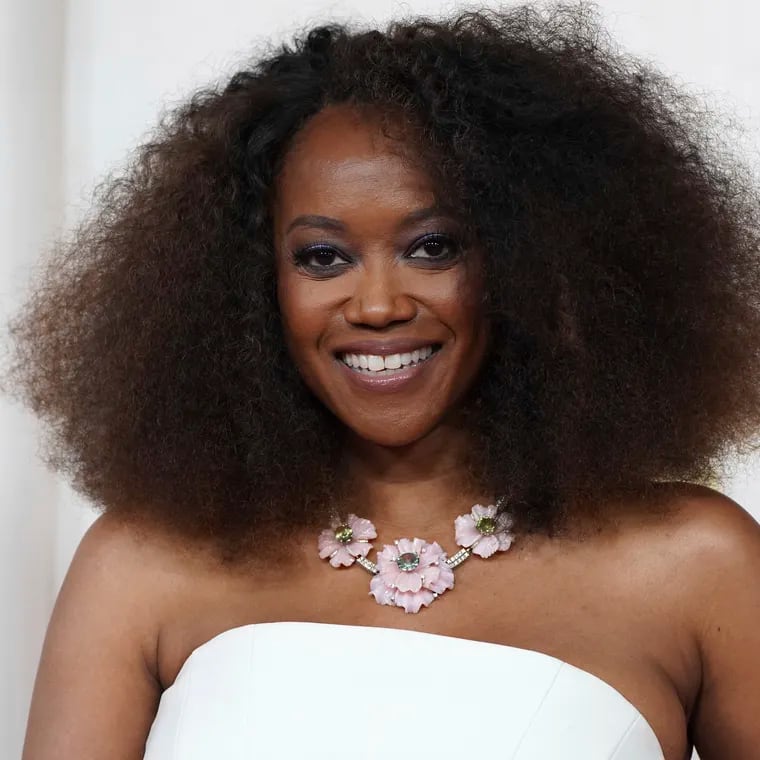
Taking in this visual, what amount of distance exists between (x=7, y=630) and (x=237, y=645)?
46.0 inches

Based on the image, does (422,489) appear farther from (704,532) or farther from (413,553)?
(704,532)

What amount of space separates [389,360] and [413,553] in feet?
0.94

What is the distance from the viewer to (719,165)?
232 cm

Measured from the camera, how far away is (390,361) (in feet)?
6.98

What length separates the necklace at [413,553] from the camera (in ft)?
7.18

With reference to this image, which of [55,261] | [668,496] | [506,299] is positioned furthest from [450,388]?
[55,261]

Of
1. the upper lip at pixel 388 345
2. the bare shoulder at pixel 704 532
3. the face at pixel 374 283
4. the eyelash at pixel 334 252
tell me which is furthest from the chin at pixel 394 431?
the bare shoulder at pixel 704 532

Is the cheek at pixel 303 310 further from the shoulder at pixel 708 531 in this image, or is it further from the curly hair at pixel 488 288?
the shoulder at pixel 708 531

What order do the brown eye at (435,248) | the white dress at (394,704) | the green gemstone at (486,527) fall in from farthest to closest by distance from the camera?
Answer: 1. the green gemstone at (486,527)
2. the brown eye at (435,248)
3. the white dress at (394,704)

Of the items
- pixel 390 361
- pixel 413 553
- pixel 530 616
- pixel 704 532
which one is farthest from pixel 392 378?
pixel 704 532

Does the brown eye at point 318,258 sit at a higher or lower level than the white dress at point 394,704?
higher

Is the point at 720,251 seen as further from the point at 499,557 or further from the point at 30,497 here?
the point at 30,497

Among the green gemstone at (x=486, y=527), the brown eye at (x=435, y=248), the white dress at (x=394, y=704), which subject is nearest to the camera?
the white dress at (x=394, y=704)

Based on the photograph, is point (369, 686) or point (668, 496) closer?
point (369, 686)
